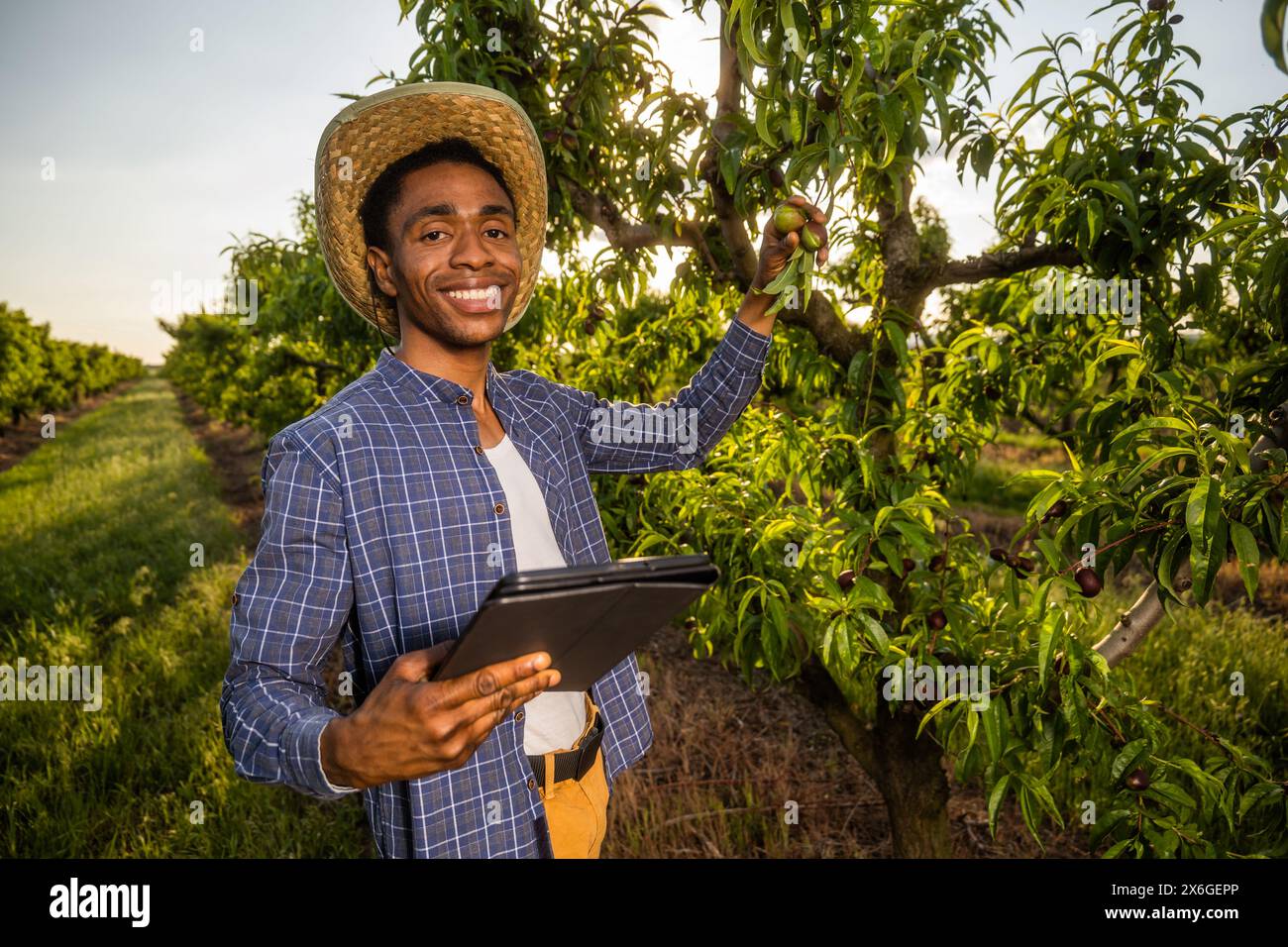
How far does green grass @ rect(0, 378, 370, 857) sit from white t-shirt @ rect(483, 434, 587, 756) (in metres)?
2.23

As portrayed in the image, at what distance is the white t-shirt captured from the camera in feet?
4.69

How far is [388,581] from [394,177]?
864 millimetres

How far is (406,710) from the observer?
35.9 inches

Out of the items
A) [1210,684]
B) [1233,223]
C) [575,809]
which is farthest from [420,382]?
[1210,684]

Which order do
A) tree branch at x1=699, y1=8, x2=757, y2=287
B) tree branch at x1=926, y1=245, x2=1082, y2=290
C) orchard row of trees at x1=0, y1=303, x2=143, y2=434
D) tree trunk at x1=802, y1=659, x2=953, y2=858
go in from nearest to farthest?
1. tree branch at x1=699, y1=8, x2=757, y2=287
2. tree branch at x1=926, y1=245, x2=1082, y2=290
3. tree trunk at x1=802, y1=659, x2=953, y2=858
4. orchard row of trees at x1=0, y1=303, x2=143, y2=434

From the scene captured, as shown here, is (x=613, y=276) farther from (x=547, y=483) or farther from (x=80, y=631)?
(x=80, y=631)

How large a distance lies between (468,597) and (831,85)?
3.62ft

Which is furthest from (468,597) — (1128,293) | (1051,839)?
(1051,839)

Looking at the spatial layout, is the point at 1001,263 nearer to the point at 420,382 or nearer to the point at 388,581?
the point at 420,382

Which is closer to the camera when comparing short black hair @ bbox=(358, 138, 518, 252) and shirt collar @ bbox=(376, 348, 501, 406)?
shirt collar @ bbox=(376, 348, 501, 406)

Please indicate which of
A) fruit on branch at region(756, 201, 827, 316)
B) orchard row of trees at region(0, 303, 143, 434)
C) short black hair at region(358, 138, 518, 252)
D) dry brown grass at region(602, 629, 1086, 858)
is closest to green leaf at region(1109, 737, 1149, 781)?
fruit on branch at region(756, 201, 827, 316)

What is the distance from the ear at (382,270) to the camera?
1505 millimetres

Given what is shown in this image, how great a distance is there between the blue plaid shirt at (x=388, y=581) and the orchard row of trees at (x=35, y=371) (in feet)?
76.7

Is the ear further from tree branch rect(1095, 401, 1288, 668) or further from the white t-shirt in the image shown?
tree branch rect(1095, 401, 1288, 668)
